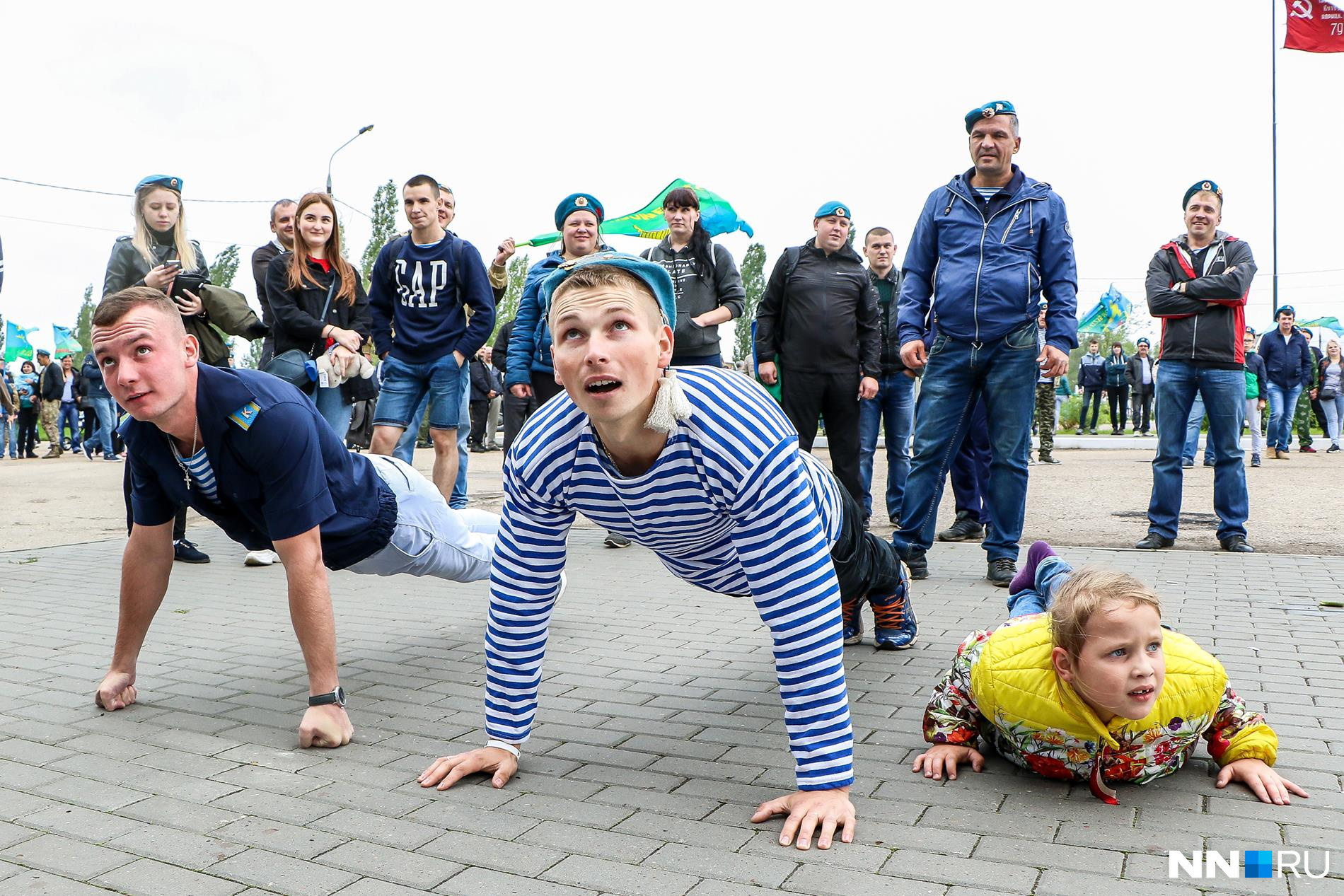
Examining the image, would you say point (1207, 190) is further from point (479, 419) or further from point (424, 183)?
point (479, 419)

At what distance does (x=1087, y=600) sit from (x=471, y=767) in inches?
65.3

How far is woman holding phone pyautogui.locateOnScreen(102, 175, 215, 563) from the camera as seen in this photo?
6359 mm

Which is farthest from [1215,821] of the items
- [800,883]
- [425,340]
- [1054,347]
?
[425,340]

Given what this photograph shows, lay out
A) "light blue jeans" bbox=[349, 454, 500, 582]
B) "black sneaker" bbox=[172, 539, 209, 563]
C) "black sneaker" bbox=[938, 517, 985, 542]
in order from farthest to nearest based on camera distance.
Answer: "black sneaker" bbox=[938, 517, 985, 542]
"black sneaker" bbox=[172, 539, 209, 563]
"light blue jeans" bbox=[349, 454, 500, 582]

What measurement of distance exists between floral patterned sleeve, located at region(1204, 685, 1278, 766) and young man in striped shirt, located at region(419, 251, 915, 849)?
1.03 metres

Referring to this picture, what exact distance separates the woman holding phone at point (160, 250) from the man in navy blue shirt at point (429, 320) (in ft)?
3.50

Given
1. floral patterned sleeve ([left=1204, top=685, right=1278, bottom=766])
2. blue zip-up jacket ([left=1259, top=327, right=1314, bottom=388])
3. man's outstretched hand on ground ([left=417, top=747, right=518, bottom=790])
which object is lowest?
man's outstretched hand on ground ([left=417, top=747, right=518, bottom=790])

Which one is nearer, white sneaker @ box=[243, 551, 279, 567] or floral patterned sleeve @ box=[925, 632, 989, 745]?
floral patterned sleeve @ box=[925, 632, 989, 745]

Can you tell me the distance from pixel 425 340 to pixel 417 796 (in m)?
4.62

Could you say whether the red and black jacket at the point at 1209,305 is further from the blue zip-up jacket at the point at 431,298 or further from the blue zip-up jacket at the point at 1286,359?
the blue zip-up jacket at the point at 1286,359

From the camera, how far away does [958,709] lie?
10.4 feet

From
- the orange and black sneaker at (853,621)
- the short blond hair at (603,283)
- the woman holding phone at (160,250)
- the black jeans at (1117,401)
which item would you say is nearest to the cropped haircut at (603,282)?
the short blond hair at (603,283)

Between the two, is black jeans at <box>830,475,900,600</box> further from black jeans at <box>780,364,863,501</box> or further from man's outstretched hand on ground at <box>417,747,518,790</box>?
black jeans at <box>780,364,863,501</box>

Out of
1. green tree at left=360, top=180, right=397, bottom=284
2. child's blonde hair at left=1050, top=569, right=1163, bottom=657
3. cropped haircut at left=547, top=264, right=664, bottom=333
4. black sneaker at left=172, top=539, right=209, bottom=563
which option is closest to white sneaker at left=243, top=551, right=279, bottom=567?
black sneaker at left=172, top=539, right=209, bottom=563
